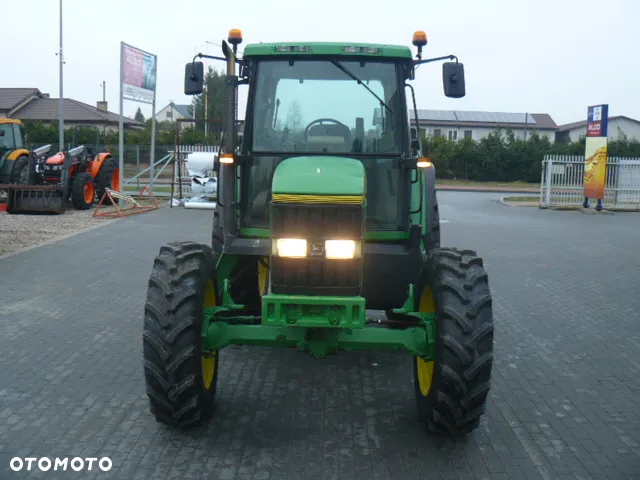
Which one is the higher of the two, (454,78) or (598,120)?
(598,120)

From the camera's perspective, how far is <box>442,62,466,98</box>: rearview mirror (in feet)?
20.0

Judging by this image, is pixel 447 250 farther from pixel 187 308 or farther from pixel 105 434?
pixel 105 434

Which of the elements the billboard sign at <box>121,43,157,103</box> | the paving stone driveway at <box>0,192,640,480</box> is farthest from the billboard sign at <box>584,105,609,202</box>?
the paving stone driveway at <box>0,192,640,480</box>

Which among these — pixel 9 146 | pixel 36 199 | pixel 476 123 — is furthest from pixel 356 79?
pixel 476 123

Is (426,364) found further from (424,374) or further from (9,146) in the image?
(9,146)

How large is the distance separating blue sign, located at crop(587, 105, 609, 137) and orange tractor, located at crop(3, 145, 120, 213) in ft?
54.3

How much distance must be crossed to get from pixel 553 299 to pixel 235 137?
5.72m

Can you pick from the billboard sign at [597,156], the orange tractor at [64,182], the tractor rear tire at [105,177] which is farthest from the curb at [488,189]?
the orange tractor at [64,182]

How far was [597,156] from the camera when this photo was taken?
2505 cm

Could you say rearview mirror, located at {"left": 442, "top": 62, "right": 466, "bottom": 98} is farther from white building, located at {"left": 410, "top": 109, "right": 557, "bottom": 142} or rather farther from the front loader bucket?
white building, located at {"left": 410, "top": 109, "right": 557, "bottom": 142}

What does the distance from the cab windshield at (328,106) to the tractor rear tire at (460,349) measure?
1438 mm

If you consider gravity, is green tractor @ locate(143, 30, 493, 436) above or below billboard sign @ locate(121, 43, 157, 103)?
below

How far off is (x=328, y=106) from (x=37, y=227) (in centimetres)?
1251

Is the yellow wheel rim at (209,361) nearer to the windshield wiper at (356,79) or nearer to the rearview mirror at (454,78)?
the windshield wiper at (356,79)
